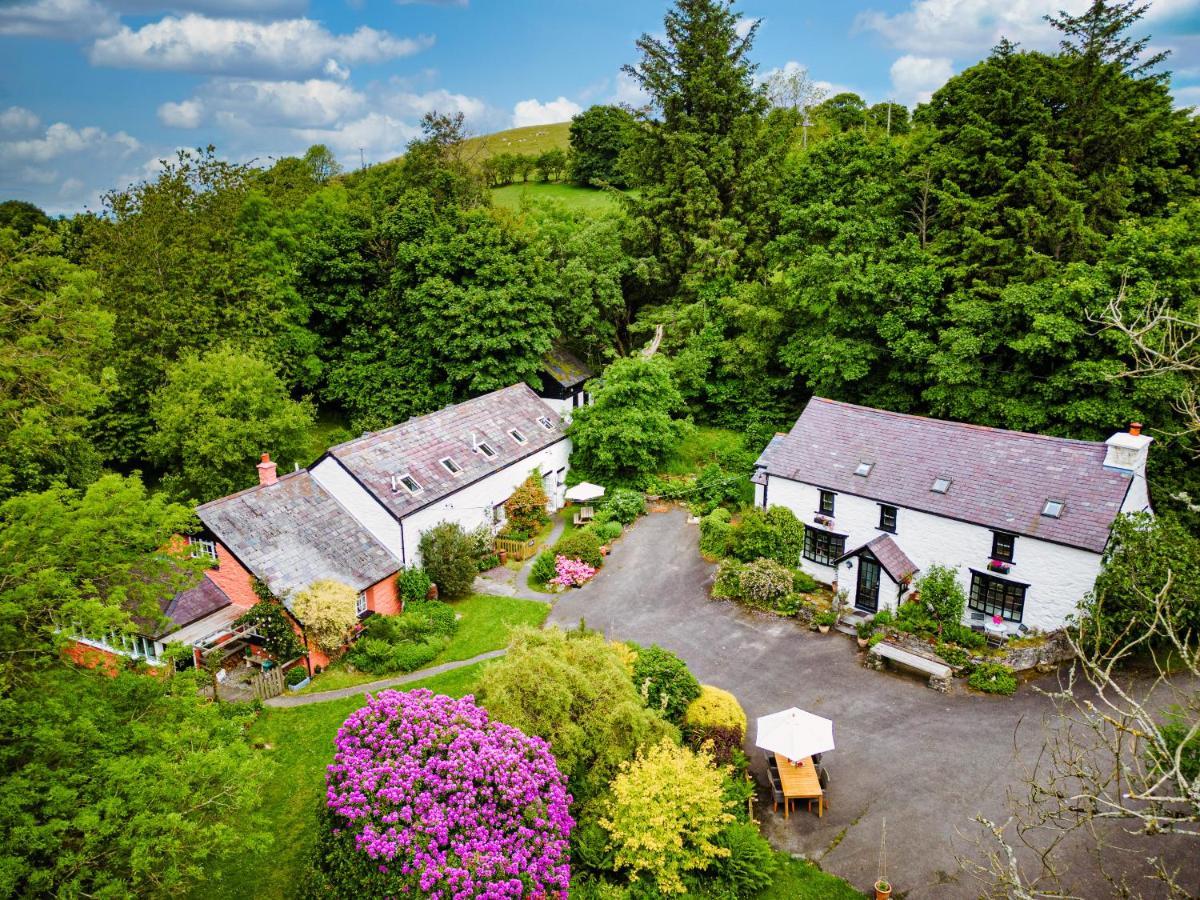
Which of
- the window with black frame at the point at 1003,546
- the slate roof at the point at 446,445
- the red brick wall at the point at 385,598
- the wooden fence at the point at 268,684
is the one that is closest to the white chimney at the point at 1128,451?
the window with black frame at the point at 1003,546

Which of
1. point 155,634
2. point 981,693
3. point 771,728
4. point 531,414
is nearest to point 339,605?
point 155,634

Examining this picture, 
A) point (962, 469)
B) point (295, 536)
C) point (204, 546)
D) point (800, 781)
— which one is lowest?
point (800, 781)

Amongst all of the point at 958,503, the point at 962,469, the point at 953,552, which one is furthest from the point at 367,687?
the point at 962,469

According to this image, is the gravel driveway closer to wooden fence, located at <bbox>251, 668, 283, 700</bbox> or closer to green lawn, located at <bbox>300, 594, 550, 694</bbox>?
green lawn, located at <bbox>300, 594, 550, 694</bbox>

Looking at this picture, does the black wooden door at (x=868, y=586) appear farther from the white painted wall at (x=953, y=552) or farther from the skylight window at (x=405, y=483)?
the skylight window at (x=405, y=483)

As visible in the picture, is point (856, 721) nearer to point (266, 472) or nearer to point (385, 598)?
point (385, 598)
